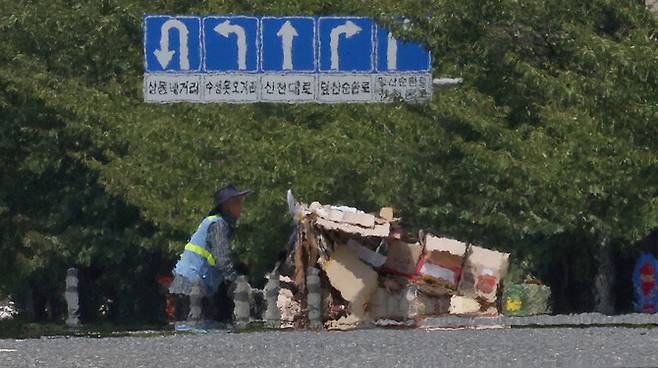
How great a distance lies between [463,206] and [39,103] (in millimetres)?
14079

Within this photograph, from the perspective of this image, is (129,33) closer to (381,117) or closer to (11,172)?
(11,172)

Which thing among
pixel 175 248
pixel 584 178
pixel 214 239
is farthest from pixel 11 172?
pixel 214 239

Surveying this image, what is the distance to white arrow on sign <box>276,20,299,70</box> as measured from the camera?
3375cm

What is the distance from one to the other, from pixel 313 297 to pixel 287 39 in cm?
1252

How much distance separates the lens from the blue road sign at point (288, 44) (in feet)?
111

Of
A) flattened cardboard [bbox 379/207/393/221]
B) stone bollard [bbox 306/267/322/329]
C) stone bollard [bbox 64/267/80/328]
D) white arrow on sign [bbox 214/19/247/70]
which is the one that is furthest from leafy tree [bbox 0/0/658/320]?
stone bollard [bbox 64/267/80/328]

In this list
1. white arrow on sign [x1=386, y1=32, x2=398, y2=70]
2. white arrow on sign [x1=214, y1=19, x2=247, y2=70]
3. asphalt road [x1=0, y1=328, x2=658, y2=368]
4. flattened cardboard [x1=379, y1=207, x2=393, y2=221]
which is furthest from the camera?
white arrow on sign [x1=214, y1=19, x2=247, y2=70]

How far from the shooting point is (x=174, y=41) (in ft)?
111

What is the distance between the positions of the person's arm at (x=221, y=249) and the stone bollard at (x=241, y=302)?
0.25 metres

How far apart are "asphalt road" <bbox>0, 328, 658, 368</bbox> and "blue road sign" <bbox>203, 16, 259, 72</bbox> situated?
54.1ft

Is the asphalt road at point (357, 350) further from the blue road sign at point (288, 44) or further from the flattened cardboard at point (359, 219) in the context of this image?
the blue road sign at point (288, 44)

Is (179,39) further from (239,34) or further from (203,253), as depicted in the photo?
(203,253)

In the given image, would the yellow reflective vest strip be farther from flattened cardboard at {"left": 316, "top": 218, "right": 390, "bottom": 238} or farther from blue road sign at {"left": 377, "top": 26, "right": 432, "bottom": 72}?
blue road sign at {"left": 377, "top": 26, "right": 432, "bottom": 72}

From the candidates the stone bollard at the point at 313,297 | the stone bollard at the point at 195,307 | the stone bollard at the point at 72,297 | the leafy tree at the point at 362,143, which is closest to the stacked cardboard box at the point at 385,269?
the stone bollard at the point at 313,297
